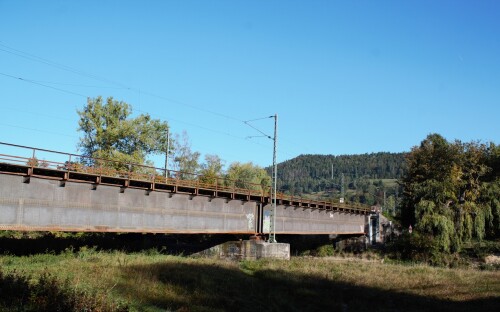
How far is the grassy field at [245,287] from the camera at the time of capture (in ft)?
61.2

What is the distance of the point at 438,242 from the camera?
54844 millimetres

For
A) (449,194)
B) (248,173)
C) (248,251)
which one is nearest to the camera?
(248,251)

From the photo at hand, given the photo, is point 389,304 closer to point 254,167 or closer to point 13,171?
point 13,171

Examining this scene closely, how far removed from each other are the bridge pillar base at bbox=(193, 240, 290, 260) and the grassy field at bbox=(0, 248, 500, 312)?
8.35 metres

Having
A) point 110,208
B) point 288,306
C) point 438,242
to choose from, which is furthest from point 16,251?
point 438,242

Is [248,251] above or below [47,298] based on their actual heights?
below

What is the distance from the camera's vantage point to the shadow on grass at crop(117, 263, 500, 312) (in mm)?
19500

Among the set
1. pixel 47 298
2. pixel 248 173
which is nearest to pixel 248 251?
pixel 47 298

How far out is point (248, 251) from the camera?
43.2 m

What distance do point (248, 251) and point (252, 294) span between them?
776 inches

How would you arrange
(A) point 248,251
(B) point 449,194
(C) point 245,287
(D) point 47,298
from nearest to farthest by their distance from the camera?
(D) point 47,298 < (C) point 245,287 < (A) point 248,251 < (B) point 449,194

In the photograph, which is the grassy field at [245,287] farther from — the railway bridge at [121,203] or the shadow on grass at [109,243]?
the shadow on grass at [109,243]

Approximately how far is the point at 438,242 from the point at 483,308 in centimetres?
3460

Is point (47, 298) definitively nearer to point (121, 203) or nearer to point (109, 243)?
point (121, 203)
